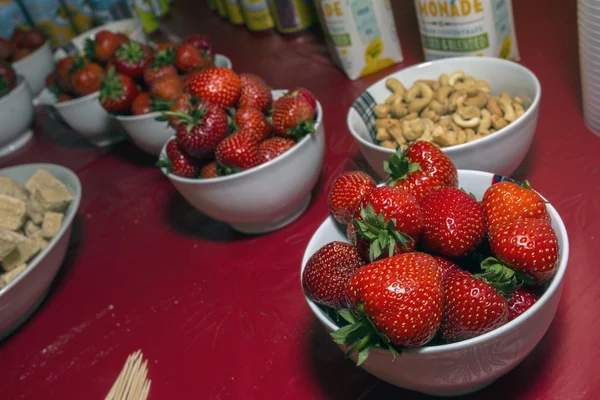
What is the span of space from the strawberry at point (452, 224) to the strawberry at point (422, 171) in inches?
1.2

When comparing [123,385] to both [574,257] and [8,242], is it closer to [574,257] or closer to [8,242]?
[8,242]

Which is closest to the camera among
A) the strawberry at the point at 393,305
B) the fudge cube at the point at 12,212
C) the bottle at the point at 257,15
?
the strawberry at the point at 393,305

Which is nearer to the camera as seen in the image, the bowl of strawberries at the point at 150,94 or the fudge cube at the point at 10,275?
the fudge cube at the point at 10,275

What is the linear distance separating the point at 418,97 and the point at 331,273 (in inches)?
18.4

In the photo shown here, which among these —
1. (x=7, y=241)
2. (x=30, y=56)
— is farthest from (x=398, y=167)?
(x=30, y=56)

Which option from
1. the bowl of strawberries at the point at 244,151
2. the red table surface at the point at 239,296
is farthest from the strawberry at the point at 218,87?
the red table surface at the point at 239,296

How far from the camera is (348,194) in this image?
567mm

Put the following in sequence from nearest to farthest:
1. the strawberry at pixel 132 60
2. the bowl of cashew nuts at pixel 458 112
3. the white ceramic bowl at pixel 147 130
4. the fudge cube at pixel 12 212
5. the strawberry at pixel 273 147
Result: the bowl of cashew nuts at pixel 458 112, the strawberry at pixel 273 147, the fudge cube at pixel 12 212, the white ceramic bowl at pixel 147 130, the strawberry at pixel 132 60

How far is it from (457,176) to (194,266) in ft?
1.45

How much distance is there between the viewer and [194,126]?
75 centimetres

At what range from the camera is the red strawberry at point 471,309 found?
0.41m

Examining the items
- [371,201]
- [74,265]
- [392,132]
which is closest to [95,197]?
[74,265]

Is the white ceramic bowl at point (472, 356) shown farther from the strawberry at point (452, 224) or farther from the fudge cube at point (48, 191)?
the fudge cube at point (48, 191)

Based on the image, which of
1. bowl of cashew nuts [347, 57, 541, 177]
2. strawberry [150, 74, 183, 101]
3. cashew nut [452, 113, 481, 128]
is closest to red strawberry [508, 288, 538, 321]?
bowl of cashew nuts [347, 57, 541, 177]
